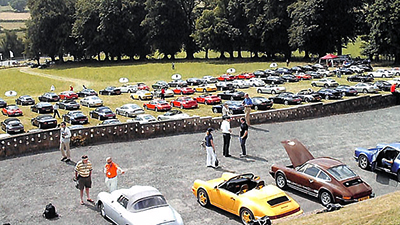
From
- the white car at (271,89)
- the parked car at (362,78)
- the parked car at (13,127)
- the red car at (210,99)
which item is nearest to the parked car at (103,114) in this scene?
the parked car at (13,127)

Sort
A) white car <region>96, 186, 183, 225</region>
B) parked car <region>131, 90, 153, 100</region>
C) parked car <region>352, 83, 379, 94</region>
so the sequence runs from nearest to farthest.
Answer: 1. white car <region>96, 186, 183, 225</region>
2. parked car <region>352, 83, 379, 94</region>
3. parked car <region>131, 90, 153, 100</region>

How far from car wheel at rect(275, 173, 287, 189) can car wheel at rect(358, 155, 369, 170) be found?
4.41 meters

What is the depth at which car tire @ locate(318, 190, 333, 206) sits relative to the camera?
1421 centimetres

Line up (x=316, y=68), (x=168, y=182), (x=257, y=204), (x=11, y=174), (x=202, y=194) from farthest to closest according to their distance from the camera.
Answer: (x=316, y=68)
(x=11, y=174)
(x=168, y=182)
(x=202, y=194)
(x=257, y=204)

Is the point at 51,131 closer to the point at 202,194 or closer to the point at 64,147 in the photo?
the point at 64,147

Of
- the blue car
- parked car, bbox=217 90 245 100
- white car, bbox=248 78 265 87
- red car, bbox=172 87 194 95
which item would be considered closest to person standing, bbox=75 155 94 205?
the blue car

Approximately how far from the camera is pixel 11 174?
17.9 metres

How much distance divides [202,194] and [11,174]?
8378mm

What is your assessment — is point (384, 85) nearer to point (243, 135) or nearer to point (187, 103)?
point (187, 103)

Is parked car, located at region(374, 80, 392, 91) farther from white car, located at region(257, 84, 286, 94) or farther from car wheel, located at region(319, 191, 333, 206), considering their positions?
car wheel, located at region(319, 191, 333, 206)

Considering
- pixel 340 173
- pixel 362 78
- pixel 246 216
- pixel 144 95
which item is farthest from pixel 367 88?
pixel 246 216

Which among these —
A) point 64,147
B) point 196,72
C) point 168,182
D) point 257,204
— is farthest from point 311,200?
point 196,72

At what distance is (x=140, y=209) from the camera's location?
11.9 metres

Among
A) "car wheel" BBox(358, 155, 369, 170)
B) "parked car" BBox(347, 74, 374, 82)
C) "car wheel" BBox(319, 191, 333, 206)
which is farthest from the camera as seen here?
"parked car" BBox(347, 74, 374, 82)
